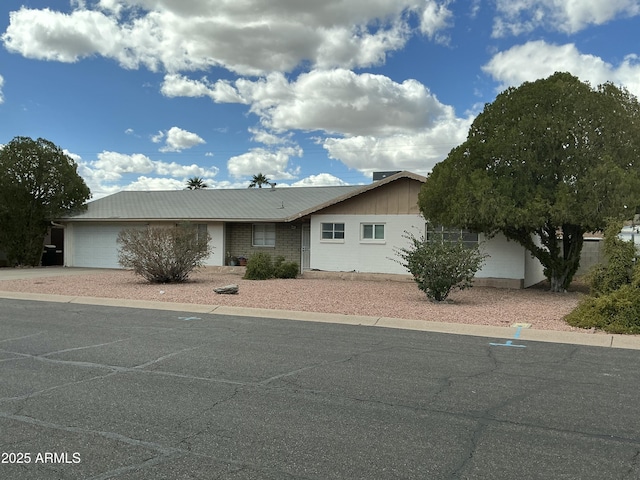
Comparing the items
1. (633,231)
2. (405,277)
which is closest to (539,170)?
(633,231)

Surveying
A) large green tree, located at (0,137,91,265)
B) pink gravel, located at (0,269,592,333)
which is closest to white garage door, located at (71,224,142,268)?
large green tree, located at (0,137,91,265)

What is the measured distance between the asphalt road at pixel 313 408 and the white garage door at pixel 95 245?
63.9ft

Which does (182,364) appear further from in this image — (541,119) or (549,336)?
(541,119)

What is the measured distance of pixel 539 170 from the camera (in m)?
15.8

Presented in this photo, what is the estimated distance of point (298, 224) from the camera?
2495 centimetres

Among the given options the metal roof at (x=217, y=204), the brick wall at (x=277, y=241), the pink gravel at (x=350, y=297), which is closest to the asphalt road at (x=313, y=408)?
the pink gravel at (x=350, y=297)

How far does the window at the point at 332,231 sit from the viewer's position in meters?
22.6

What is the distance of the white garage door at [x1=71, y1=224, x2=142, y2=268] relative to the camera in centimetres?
2808

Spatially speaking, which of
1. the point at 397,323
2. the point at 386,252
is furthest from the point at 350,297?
the point at 386,252

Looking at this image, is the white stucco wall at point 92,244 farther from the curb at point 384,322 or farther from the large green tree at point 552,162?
the large green tree at point 552,162

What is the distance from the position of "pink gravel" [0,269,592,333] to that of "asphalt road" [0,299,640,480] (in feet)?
9.73

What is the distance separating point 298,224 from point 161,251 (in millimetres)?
7912

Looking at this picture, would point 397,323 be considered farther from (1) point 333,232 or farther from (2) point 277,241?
(2) point 277,241

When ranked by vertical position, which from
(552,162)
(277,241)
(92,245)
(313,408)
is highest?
(552,162)
